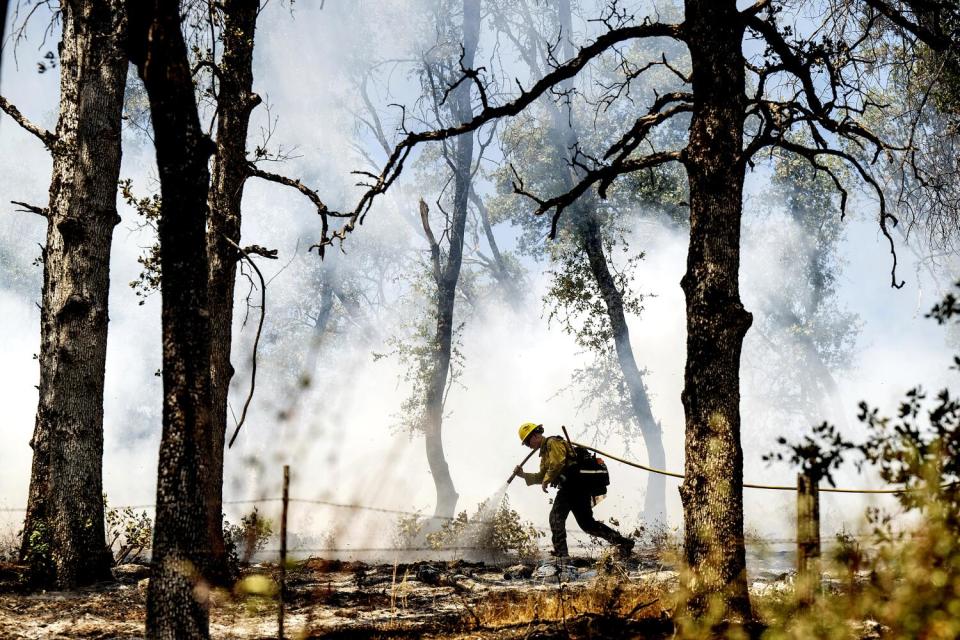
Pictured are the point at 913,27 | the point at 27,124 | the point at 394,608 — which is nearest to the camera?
the point at 394,608

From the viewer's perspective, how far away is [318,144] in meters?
32.2

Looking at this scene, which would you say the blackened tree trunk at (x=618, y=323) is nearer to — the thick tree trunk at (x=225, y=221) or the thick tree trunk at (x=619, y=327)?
the thick tree trunk at (x=619, y=327)

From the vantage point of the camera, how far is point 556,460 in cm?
971

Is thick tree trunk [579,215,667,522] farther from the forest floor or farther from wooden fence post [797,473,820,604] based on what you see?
wooden fence post [797,473,820,604]

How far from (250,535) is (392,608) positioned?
1759 mm

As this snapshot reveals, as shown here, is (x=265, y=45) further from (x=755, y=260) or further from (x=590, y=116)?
(x=755, y=260)

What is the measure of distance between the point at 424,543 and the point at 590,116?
53.8 feet

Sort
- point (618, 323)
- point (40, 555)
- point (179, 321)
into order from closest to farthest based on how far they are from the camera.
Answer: point (179, 321) < point (40, 555) < point (618, 323)

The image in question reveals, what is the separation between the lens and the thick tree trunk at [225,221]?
7.93 meters

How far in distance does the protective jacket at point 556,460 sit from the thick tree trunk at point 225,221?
3.78 meters

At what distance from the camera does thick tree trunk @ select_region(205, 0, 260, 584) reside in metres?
7.93

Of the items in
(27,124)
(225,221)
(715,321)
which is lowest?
(715,321)

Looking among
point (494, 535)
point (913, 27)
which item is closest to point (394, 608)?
point (913, 27)

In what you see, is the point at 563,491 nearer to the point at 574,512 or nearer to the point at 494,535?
the point at 574,512
